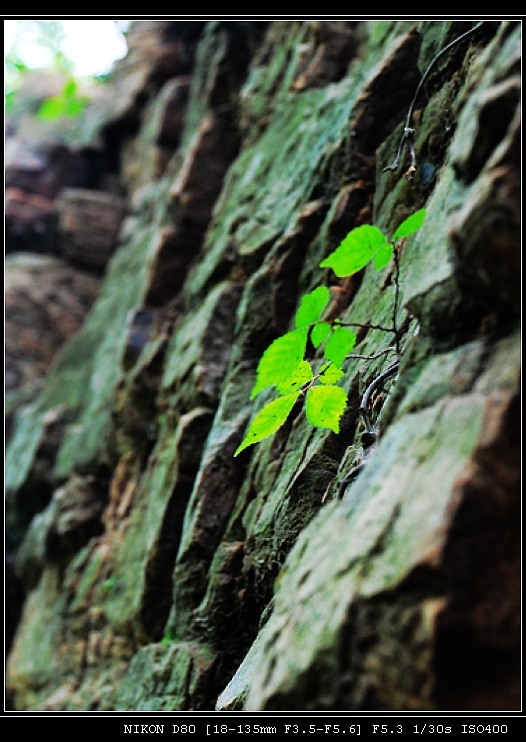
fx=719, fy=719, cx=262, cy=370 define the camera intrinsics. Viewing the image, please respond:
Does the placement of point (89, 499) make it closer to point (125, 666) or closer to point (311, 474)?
point (125, 666)

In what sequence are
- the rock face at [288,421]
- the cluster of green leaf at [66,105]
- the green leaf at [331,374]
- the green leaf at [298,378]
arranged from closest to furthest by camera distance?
1. the rock face at [288,421]
2. the green leaf at [298,378]
3. the green leaf at [331,374]
4. the cluster of green leaf at [66,105]

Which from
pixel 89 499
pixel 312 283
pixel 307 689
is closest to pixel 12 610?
pixel 89 499

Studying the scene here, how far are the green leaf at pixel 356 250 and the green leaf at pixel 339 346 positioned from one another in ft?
1.38

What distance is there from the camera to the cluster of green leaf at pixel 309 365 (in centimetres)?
305

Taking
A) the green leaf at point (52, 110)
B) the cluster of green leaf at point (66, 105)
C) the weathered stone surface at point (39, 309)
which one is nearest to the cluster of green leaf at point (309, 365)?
the weathered stone surface at point (39, 309)

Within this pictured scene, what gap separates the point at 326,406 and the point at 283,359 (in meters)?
0.32

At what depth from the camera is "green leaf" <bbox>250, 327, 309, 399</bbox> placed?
10.5 feet

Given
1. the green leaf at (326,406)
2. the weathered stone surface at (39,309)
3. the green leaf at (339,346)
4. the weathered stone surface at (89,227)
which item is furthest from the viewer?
the weathered stone surface at (89,227)

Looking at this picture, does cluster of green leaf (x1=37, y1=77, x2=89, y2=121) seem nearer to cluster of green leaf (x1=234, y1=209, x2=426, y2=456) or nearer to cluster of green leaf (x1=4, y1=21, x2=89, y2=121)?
cluster of green leaf (x1=4, y1=21, x2=89, y2=121)

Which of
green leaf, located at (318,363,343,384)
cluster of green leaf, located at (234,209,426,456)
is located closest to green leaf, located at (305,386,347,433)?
cluster of green leaf, located at (234,209,426,456)

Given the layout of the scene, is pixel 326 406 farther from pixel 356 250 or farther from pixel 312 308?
pixel 356 250

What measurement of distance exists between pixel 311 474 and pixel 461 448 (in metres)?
1.97

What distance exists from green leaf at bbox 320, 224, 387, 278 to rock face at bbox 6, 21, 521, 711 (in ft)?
0.62

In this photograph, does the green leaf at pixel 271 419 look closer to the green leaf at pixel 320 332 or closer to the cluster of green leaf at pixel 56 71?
the green leaf at pixel 320 332
